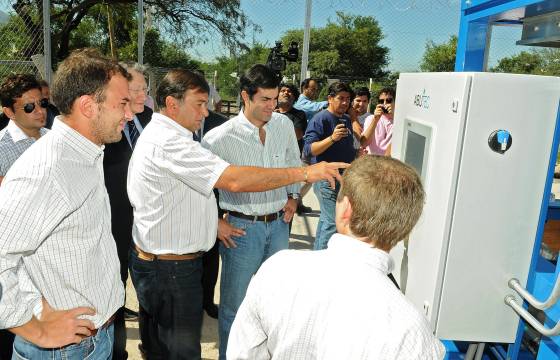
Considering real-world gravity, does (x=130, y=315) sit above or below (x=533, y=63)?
below

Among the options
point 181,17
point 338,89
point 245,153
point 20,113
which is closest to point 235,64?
point 181,17

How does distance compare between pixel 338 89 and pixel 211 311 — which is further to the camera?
pixel 338 89

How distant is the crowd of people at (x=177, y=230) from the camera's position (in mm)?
1019

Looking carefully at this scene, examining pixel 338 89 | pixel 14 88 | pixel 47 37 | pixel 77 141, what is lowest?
pixel 77 141

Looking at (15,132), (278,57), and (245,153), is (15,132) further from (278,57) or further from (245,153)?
(278,57)

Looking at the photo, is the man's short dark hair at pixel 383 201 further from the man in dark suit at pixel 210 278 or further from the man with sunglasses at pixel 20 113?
the man in dark suit at pixel 210 278

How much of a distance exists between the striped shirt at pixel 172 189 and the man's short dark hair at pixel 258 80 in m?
0.65

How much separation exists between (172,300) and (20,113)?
1.47 metres

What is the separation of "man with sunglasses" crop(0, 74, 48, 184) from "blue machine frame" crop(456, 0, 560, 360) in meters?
2.38

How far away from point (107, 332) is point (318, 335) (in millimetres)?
939

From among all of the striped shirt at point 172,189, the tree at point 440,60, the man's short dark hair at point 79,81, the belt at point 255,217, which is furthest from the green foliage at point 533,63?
the man's short dark hair at point 79,81

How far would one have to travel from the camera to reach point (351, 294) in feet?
3.20

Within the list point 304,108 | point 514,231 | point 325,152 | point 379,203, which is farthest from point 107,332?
point 304,108

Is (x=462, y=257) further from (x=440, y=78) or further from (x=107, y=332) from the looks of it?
(x=107, y=332)
